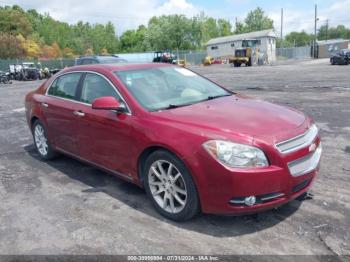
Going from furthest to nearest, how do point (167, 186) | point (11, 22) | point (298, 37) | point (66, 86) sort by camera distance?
point (298, 37), point (11, 22), point (66, 86), point (167, 186)

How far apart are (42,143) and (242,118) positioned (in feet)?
12.4

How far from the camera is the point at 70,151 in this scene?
5.54 m

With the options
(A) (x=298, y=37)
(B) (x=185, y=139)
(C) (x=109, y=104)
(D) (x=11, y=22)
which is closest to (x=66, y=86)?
(C) (x=109, y=104)

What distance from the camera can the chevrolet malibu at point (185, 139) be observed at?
347 cm

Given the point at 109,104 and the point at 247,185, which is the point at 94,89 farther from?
the point at 247,185

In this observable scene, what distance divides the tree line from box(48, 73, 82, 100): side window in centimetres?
6262

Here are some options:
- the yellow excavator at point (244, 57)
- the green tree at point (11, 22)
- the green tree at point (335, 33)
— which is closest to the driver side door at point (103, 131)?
the yellow excavator at point (244, 57)

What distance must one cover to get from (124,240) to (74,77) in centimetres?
276

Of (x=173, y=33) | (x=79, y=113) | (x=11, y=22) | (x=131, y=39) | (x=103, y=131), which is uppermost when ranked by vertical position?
(x=11, y=22)

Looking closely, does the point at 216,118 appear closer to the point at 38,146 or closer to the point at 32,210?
the point at 32,210

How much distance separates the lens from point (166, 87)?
15.6 feet

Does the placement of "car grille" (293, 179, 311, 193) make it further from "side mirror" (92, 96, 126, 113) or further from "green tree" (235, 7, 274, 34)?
"green tree" (235, 7, 274, 34)

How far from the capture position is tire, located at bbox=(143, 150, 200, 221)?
3.73 m

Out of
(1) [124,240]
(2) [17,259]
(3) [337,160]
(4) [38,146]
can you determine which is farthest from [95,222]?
(3) [337,160]
